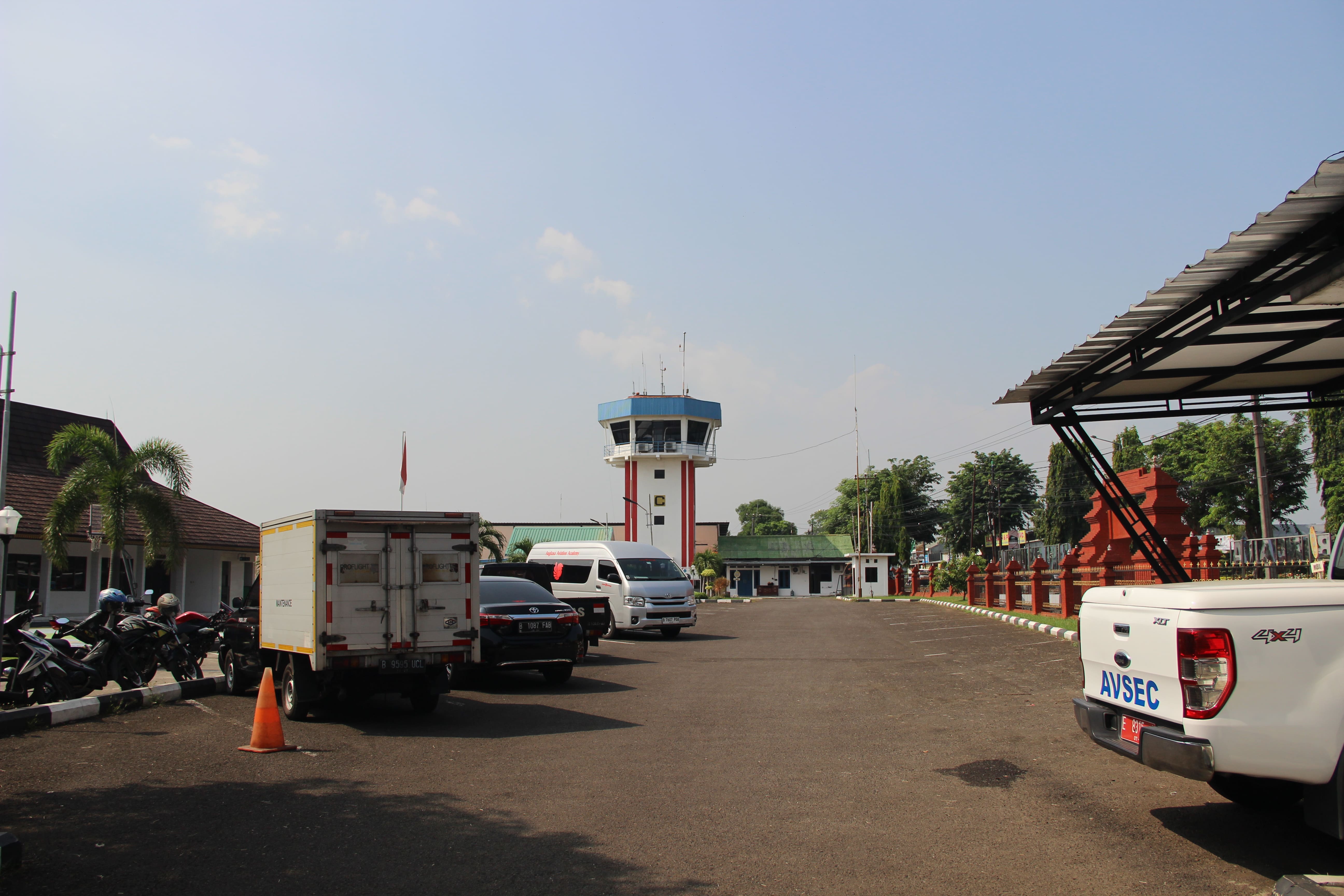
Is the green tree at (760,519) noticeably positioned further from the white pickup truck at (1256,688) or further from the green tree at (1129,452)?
the white pickup truck at (1256,688)

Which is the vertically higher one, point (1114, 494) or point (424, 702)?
point (1114, 494)

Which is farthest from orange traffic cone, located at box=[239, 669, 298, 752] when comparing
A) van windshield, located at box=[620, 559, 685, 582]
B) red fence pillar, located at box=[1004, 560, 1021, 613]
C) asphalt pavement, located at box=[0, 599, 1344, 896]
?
red fence pillar, located at box=[1004, 560, 1021, 613]

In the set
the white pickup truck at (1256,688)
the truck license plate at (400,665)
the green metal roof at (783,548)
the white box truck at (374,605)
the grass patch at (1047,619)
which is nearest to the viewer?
the white pickup truck at (1256,688)

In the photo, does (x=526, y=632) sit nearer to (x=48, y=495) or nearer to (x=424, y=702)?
(x=424, y=702)

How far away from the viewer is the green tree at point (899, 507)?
269 ft

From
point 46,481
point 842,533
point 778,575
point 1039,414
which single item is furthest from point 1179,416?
point 842,533

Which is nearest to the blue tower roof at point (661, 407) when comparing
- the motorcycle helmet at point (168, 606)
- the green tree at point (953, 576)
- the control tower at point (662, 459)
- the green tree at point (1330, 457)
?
the control tower at point (662, 459)

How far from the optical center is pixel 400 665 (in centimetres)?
1010

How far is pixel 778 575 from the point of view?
7438 cm

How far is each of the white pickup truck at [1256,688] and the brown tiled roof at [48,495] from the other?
21713mm

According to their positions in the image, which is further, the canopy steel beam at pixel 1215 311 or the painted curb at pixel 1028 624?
the painted curb at pixel 1028 624

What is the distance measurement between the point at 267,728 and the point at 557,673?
211 inches

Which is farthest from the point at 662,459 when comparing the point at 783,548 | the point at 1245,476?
the point at 1245,476

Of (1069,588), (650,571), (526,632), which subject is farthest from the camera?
(650,571)
